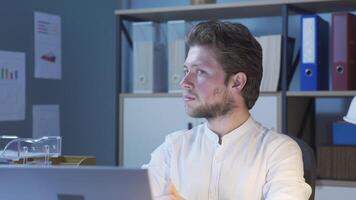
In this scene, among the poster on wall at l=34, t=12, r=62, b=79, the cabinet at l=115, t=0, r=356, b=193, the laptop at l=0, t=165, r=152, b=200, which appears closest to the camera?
the laptop at l=0, t=165, r=152, b=200

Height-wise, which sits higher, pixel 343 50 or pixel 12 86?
pixel 343 50

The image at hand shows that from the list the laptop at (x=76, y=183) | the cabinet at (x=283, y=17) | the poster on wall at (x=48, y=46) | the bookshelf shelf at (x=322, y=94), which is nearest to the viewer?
the laptop at (x=76, y=183)

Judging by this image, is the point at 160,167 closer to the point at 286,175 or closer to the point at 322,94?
the point at 286,175

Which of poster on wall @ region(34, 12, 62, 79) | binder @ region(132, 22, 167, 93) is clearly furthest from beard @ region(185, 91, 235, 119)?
poster on wall @ region(34, 12, 62, 79)

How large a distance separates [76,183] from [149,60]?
2.00 metres

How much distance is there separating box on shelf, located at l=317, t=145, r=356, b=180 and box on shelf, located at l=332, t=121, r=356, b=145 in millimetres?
58

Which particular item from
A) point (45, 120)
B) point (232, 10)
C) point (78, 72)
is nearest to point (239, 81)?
point (232, 10)

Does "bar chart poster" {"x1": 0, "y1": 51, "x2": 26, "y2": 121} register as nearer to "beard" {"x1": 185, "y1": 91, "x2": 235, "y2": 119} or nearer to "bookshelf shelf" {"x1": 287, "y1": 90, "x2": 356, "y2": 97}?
"bookshelf shelf" {"x1": 287, "y1": 90, "x2": 356, "y2": 97}

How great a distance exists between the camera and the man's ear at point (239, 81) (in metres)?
1.74

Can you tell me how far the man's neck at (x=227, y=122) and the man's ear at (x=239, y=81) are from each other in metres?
0.07

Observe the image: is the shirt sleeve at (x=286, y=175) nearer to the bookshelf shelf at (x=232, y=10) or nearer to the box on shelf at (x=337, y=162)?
the box on shelf at (x=337, y=162)

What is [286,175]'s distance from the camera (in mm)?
1603

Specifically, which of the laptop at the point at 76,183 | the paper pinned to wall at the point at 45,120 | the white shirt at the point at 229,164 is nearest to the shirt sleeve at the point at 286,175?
the white shirt at the point at 229,164

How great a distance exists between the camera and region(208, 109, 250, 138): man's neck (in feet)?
5.76
